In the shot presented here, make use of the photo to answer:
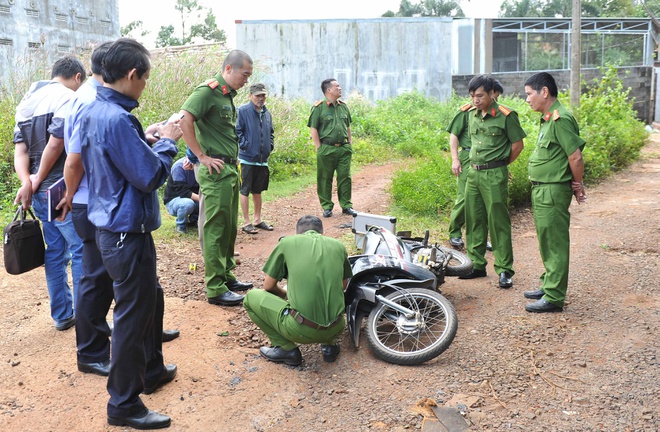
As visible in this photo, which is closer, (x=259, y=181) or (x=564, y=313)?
(x=564, y=313)

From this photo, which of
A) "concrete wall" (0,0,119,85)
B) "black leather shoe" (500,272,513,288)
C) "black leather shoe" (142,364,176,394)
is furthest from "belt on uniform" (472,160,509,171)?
"concrete wall" (0,0,119,85)

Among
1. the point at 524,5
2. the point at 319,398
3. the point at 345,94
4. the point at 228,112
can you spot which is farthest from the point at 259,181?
the point at 524,5

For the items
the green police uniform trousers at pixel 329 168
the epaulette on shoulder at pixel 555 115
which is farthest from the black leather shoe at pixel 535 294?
the green police uniform trousers at pixel 329 168

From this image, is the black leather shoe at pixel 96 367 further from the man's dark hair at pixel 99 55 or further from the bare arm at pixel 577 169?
the bare arm at pixel 577 169

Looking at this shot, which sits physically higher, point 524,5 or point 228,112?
point 524,5

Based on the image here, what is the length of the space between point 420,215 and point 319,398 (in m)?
5.12

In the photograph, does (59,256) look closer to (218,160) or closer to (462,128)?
(218,160)

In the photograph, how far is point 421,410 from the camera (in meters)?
3.71

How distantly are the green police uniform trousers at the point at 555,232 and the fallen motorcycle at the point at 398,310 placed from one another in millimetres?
1156

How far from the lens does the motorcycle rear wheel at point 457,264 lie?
227 inches

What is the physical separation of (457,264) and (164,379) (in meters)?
3.18

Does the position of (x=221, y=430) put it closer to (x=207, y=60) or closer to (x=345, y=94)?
(x=207, y=60)

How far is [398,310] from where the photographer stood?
14.0 feet

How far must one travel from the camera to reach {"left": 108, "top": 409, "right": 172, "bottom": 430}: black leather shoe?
11.0ft
